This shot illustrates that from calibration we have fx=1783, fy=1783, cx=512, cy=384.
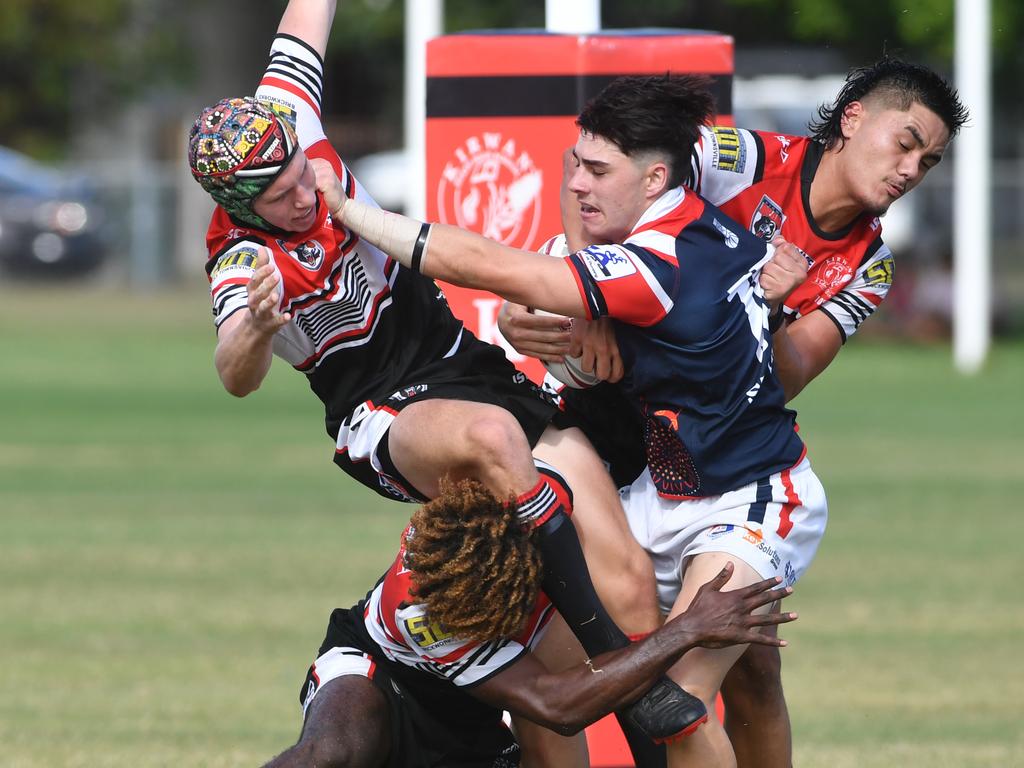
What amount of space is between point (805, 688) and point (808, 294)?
3363 millimetres

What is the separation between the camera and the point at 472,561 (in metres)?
4.72

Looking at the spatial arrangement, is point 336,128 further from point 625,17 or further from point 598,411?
point 598,411

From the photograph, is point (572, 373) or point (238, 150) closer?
point (238, 150)

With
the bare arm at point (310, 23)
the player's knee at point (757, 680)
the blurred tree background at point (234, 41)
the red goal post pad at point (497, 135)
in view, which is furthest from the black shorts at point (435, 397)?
the blurred tree background at point (234, 41)

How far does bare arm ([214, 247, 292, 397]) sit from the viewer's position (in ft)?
15.3

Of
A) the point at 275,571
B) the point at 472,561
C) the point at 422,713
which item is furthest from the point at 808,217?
the point at 275,571

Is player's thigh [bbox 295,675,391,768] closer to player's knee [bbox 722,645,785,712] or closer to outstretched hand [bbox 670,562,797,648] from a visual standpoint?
outstretched hand [bbox 670,562,797,648]

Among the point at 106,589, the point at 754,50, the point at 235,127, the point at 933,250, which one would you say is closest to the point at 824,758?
the point at 235,127

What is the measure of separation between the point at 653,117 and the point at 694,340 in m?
0.63

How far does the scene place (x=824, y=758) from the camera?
704 centimetres

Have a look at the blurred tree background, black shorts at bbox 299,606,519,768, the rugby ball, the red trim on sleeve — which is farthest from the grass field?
the blurred tree background

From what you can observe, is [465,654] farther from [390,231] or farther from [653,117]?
[653,117]

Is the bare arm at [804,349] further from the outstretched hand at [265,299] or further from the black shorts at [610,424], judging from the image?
the outstretched hand at [265,299]

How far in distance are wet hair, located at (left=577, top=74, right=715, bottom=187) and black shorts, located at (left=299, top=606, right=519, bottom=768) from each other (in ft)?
5.46
